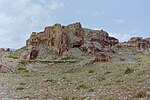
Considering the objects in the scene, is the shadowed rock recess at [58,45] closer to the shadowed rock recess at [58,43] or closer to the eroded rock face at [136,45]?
the shadowed rock recess at [58,43]

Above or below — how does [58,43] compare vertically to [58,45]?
above

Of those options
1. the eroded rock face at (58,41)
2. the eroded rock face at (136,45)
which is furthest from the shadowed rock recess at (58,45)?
the eroded rock face at (136,45)

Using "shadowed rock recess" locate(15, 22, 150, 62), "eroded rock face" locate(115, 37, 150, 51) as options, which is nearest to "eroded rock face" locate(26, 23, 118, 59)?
"shadowed rock recess" locate(15, 22, 150, 62)

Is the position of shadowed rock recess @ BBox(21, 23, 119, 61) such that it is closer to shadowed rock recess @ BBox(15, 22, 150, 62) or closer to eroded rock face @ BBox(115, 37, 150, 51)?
shadowed rock recess @ BBox(15, 22, 150, 62)

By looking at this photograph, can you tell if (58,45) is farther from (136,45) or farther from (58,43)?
(136,45)

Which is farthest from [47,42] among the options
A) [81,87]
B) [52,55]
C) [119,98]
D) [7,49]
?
[119,98]

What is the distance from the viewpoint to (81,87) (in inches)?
846

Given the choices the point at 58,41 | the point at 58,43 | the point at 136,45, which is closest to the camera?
the point at 58,43

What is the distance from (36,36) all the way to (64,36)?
12244 millimetres

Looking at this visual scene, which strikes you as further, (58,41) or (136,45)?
(136,45)

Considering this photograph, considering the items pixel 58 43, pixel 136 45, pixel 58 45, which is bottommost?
pixel 58 45

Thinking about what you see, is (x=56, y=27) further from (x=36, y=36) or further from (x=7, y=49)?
(x=7, y=49)

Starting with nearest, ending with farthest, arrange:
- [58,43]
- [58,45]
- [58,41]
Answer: [58,45] → [58,43] → [58,41]

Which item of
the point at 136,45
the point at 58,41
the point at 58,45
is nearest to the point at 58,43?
the point at 58,41
